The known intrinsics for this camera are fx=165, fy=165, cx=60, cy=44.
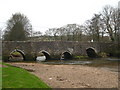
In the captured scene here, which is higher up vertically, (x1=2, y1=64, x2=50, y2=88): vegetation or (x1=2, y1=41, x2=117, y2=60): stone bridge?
(x1=2, y1=41, x2=117, y2=60): stone bridge

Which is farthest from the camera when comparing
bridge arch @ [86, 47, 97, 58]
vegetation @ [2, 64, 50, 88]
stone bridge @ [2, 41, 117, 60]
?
bridge arch @ [86, 47, 97, 58]

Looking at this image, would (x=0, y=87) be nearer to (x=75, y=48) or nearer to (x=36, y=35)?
(x=75, y=48)

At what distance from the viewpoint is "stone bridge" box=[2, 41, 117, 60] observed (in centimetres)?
3138

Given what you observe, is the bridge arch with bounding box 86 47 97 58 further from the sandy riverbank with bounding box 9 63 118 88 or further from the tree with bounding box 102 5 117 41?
the sandy riverbank with bounding box 9 63 118 88

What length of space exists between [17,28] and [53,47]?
11133 millimetres

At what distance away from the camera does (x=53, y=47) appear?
35.9 meters

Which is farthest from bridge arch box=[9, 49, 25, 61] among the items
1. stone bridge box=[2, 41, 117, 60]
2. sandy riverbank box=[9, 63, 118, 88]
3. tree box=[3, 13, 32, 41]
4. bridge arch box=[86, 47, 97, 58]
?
sandy riverbank box=[9, 63, 118, 88]

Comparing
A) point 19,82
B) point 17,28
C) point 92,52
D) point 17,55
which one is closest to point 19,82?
point 19,82

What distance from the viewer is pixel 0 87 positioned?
6.80 meters

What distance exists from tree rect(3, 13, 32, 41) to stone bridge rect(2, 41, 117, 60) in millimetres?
8600

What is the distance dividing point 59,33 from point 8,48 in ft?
106

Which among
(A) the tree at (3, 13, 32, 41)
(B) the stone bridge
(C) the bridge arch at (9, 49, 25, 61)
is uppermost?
(A) the tree at (3, 13, 32, 41)

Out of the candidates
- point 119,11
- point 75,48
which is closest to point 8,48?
point 75,48

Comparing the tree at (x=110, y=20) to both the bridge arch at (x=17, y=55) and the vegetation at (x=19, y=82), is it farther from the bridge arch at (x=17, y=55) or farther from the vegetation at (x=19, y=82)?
the vegetation at (x=19, y=82)
